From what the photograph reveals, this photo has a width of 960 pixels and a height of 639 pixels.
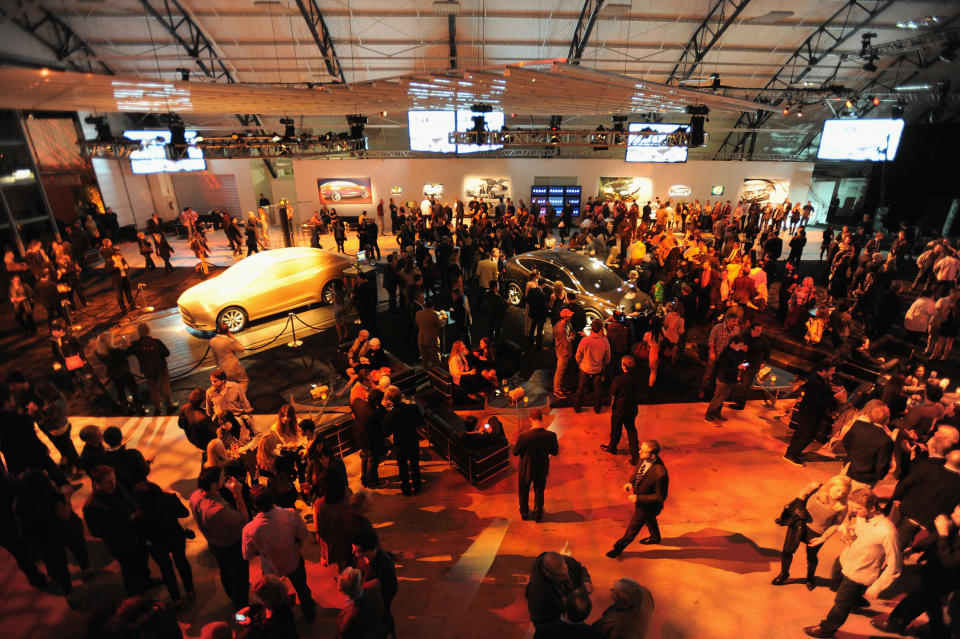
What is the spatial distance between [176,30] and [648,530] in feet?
63.6

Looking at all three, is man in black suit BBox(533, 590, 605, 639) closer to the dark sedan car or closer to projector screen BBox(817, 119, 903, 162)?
the dark sedan car

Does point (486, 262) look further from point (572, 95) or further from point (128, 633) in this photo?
point (128, 633)

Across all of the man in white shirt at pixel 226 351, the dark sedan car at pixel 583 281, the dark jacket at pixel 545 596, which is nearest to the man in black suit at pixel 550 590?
the dark jacket at pixel 545 596

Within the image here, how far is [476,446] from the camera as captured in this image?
514 centimetres

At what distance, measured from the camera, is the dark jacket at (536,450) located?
4477 mm

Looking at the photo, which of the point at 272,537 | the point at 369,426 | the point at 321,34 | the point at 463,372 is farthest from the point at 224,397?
the point at 321,34

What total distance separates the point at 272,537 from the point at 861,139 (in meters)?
24.6

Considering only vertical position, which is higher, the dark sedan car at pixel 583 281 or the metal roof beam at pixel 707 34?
the metal roof beam at pixel 707 34

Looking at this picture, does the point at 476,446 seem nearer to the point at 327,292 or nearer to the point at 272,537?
the point at 272,537

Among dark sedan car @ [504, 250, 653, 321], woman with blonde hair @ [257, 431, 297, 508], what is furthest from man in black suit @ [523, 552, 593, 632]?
dark sedan car @ [504, 250, 653, 321]

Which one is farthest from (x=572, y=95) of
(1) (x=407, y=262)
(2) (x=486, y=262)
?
Result: (1) (x=407, y=262)

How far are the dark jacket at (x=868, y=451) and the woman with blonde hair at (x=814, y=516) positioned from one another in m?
1.01

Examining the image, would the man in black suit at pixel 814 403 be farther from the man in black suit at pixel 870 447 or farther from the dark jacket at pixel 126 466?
the dark jacket at pixel 126 466

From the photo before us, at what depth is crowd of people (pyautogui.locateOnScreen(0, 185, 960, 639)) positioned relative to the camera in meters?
3.28
